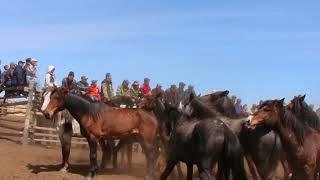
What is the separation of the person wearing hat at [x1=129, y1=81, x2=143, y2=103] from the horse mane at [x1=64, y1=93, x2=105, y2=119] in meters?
3.81

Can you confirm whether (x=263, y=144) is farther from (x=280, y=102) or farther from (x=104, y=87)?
(x=104, y=87)

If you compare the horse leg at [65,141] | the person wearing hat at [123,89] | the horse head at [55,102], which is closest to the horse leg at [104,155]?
the horse leg at [65,141]

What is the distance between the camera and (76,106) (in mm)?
13875

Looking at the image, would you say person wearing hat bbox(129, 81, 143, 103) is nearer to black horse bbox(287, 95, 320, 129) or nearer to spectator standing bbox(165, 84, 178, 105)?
spectator standing bbox(165, 84, 178, 105)

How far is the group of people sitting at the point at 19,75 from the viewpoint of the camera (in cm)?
1880

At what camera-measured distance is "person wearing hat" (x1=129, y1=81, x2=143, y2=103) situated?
17827 millimetres

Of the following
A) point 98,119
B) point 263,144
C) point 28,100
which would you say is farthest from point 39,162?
point 263,144

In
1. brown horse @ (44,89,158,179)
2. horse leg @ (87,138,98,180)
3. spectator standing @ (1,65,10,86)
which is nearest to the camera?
horse leg @ (87,138,98,180)

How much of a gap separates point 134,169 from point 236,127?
5.29m

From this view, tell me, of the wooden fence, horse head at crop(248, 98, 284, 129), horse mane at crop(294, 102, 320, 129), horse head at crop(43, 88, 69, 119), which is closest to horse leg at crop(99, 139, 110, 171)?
horse head at crop(43, 88, 69, 119)

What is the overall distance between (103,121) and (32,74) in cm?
586

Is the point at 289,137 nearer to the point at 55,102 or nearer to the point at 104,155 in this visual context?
the point at 55,102

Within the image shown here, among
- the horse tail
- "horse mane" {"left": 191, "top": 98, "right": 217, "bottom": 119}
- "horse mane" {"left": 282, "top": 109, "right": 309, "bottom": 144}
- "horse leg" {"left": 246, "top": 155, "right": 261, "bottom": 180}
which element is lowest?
"horse leg" {"left": 246, "top": 155, "right": 261, "bottom": 180}

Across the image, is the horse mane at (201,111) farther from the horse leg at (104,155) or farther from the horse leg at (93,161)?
the horse leg at (104,155)
